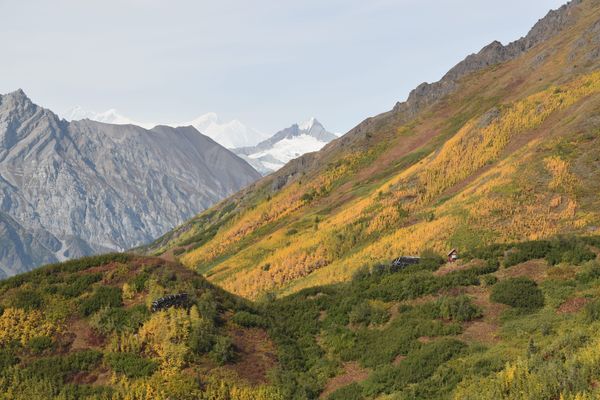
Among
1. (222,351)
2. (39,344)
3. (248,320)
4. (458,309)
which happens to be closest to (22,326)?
(39,344)

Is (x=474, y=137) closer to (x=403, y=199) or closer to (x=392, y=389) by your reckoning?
(x=403, y=199)

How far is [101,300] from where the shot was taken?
33438 millimetres

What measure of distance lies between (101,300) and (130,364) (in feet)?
21.9

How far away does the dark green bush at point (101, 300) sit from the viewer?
32.8m

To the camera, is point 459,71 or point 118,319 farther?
point 459,71

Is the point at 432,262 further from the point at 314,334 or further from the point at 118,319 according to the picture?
the point at 118,319

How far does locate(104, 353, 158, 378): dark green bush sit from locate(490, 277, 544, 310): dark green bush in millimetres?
20639

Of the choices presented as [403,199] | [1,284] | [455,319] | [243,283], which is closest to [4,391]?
[1,284]

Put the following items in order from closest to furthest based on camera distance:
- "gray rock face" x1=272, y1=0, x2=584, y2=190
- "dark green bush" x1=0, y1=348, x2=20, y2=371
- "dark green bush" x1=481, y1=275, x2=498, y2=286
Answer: "dark green bush" x1=0, y1=348, x2=20, y2=371 < "dark green bush" x1=481, y1=275, x2=498, y2=286 < "gray rock face" x1=272, y1=0, x2=584, y2=190

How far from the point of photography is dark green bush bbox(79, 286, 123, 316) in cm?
3281

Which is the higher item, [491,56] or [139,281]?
[491,56]

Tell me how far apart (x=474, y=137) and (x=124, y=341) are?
69986 mm

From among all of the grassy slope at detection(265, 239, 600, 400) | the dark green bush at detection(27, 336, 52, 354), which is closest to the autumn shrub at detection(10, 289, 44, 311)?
the dark green bush at detection(27, 336, 52, 354)

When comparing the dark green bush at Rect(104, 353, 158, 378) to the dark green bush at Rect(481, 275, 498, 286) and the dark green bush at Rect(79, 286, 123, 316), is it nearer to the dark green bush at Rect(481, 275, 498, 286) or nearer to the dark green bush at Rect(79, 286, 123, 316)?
the dark green bush at Rect(79, 286, 123, 316)
